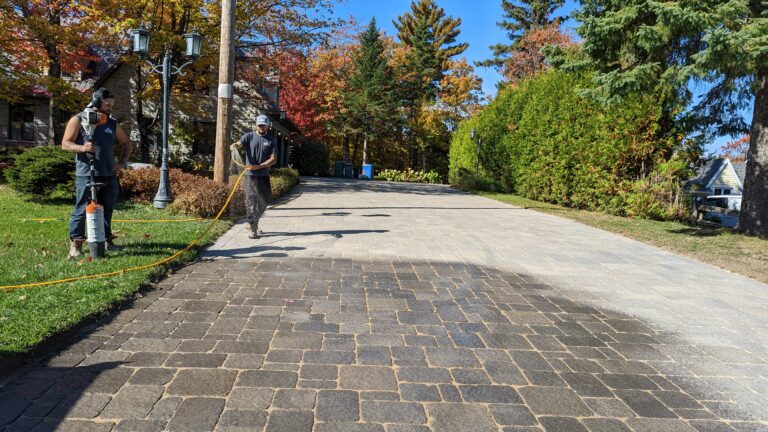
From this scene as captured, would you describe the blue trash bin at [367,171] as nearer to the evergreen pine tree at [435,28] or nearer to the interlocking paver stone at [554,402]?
the evergreen pine tree at [435,28]

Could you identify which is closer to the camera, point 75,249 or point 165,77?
point 75,249

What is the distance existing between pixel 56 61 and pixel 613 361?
61.5 feet

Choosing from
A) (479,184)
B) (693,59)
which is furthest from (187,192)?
(479,184)

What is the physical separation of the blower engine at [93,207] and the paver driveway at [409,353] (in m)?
0.97

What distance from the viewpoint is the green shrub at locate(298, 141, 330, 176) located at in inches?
1390

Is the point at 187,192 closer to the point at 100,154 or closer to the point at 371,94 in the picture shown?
the point at 100,154

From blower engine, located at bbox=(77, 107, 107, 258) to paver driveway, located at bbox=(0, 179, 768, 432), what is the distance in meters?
0.97

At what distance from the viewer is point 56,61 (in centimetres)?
1575

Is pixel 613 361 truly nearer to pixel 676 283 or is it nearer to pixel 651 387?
pixel 651 387

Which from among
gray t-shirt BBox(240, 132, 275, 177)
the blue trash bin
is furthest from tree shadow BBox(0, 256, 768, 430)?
the blue trash bin

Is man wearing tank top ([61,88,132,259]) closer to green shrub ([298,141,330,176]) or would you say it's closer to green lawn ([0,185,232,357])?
green lawn ([0,185,232,357])

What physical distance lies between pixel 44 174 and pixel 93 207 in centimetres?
638

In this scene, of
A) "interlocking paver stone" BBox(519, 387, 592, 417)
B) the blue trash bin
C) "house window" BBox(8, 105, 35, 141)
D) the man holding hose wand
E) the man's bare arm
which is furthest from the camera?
the blue trash bin

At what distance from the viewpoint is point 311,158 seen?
116 feet
